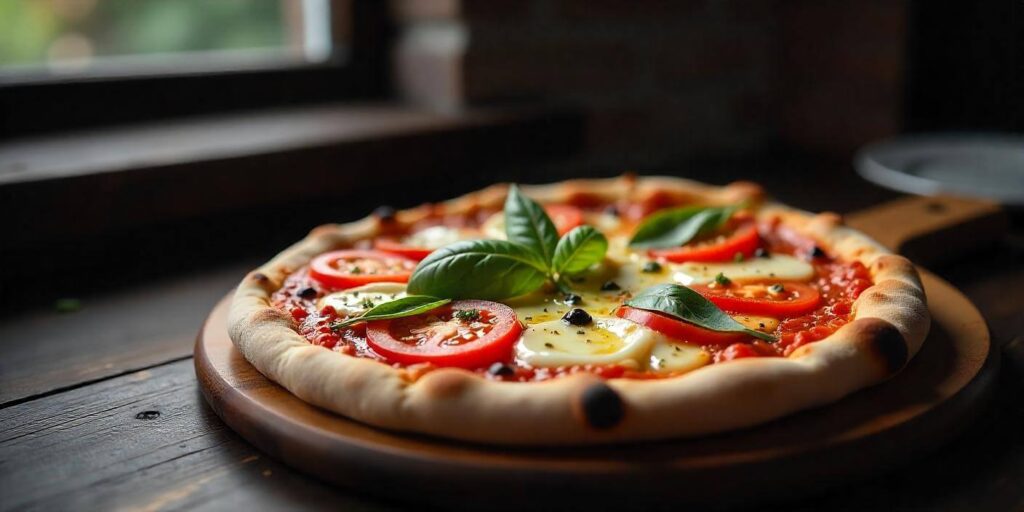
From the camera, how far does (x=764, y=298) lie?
1555mm

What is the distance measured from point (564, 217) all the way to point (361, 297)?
1.83 ft

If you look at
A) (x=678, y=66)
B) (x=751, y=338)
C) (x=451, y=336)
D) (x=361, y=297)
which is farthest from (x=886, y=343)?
(x=678, y=66)

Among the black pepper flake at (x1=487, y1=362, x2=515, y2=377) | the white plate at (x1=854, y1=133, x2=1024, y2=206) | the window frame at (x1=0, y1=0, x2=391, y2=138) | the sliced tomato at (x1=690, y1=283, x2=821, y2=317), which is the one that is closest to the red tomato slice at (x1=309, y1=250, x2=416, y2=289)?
the black pepper flake at (x1=487, y1=362, x2=515, y2=377)

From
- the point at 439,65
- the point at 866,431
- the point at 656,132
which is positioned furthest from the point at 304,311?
the point at 656,132

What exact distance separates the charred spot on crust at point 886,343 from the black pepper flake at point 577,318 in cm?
38

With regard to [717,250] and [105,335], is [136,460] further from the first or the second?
[717,250]

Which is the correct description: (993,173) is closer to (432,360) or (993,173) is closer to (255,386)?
(432,360)

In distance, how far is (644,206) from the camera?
2.10 m

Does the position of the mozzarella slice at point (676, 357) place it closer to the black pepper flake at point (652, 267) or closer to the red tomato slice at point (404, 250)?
the black pepper flake at point (652, 267)

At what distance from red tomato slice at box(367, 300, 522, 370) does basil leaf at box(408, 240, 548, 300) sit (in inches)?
1.0

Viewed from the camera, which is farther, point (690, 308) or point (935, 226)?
point (935, 226)

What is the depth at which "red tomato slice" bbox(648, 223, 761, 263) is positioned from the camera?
173 centimetres

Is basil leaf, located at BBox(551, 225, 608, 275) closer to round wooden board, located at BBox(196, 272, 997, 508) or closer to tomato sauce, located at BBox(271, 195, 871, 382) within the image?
tomato sauce, located at BBox(271, 195, 871, 382)

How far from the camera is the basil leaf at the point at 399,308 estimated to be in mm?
1342
